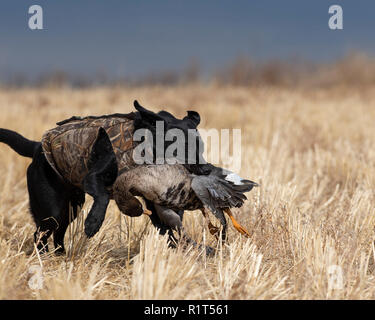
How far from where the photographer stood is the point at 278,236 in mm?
2740

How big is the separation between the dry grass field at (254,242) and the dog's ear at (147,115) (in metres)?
0.55

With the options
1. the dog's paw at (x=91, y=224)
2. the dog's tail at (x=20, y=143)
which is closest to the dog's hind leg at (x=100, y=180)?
the dog's paw at (x=91, y=224)

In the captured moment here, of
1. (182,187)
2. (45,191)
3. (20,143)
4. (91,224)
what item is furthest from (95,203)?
(20,143)

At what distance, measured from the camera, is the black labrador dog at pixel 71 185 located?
89.1 inches

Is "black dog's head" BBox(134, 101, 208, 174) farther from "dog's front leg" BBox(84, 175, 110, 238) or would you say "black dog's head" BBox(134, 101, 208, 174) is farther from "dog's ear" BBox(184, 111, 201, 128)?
"dog's front leg" BBox(84, 175, 110, 238)

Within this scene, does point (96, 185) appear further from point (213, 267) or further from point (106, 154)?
point (213, 267)

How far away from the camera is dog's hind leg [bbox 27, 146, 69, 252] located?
272 cm

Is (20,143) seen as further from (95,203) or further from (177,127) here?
(177,127)

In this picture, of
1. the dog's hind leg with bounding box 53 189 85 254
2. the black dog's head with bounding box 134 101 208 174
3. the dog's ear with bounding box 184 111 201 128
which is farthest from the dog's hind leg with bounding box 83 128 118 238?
the dog's hind leg with bounding box 53 189 85 254

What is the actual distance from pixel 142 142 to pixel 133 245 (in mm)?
1023

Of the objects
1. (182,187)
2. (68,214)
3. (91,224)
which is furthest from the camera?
(68,214)

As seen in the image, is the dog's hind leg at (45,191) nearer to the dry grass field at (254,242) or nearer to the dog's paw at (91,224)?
the dry grass field at (254,242)

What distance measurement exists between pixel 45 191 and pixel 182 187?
37.1 inches

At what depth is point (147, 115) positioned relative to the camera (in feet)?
7.34
